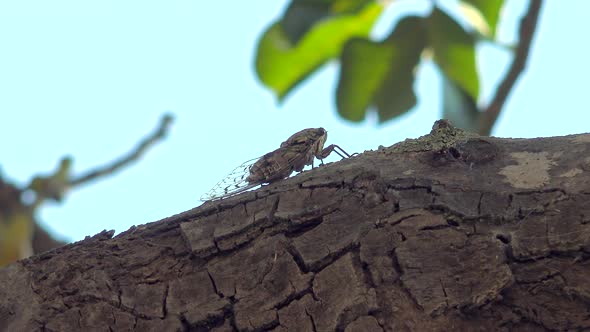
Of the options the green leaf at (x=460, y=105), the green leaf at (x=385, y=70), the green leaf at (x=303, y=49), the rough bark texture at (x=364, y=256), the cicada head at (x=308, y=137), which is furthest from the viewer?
the green leaf at (x=303, y=49)

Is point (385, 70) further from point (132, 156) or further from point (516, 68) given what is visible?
point (132, 156)

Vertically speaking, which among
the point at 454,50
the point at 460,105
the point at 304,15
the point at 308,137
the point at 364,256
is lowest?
the point at 364,256

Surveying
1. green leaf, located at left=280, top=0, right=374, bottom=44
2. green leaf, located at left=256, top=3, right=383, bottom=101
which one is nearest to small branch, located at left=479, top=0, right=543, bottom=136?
green leaf, located at left=256, top=3, right=383, bottom=101

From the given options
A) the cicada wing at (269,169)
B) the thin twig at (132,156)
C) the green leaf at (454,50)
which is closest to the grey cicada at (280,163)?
the cicada wing at (269,169)

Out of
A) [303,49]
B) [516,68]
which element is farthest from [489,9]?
[303,49]

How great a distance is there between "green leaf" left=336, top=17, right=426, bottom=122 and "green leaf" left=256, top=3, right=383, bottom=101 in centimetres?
23

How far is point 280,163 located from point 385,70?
3.35 ft

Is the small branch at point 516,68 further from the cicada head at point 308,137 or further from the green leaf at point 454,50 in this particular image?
the cicada head at point 308,137

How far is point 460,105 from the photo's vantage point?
3.56m

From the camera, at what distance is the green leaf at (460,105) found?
3525mm

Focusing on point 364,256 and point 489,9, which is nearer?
point 364,256

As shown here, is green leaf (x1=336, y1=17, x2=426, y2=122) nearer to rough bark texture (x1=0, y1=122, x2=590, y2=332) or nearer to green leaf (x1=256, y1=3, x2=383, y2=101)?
green leaf (x1=256, y1=3, x2=383, y2=101)

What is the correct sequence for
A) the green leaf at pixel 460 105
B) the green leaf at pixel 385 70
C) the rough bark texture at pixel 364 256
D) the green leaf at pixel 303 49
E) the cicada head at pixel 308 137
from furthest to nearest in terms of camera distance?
the green leaf at pixel 303 49
the green leaf at pixel 460 105
the green leaf at pixel 385 70
the cicada head at pixel 308 137
the rough bark texture at pixel 364 256

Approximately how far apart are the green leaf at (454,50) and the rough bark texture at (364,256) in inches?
44.5
